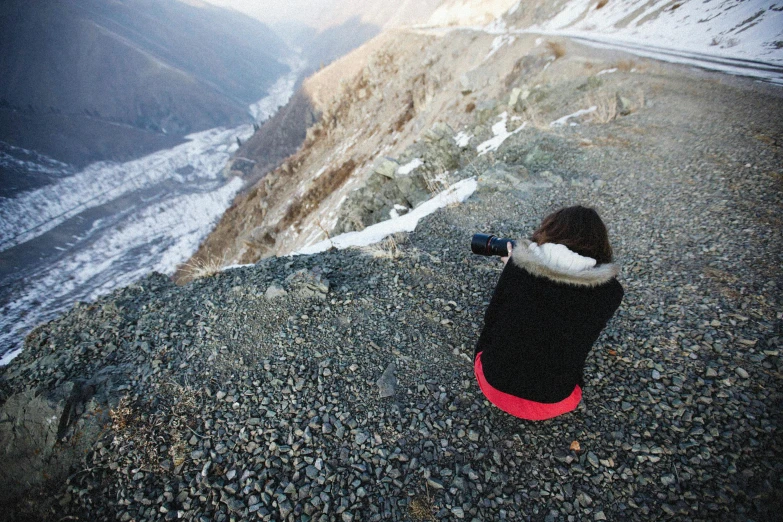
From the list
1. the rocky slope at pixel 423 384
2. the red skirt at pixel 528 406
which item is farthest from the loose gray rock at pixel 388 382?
the red skirt at pixel 528 406

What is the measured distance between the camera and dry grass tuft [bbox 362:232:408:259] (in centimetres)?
550

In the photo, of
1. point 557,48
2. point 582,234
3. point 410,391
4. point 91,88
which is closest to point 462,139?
point 557,48

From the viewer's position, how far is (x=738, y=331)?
3.68 metres

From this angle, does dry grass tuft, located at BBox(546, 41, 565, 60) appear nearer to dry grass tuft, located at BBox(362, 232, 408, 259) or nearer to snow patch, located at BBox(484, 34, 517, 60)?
snow patch, located at BBox(484, 34, 517, 60)

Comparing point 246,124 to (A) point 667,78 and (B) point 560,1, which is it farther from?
(A) point 667,78

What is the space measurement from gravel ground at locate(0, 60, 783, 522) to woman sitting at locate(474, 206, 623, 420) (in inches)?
24.6

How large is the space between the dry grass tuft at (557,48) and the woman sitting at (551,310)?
68.8 ft

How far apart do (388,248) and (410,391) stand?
282cm

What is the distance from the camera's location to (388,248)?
5773 mm

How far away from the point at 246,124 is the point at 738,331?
176m

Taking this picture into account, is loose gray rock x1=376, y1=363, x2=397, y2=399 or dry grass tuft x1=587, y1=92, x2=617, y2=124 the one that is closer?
loose gray rock x1=376, y1=363, x2=397, y2=399

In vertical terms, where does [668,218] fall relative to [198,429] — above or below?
below

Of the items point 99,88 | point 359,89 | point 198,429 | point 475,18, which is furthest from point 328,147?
point 99,88

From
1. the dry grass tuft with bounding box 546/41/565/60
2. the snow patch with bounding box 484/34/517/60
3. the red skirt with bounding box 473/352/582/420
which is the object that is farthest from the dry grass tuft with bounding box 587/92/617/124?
the snow patch with bounding box 484/34/517/60
